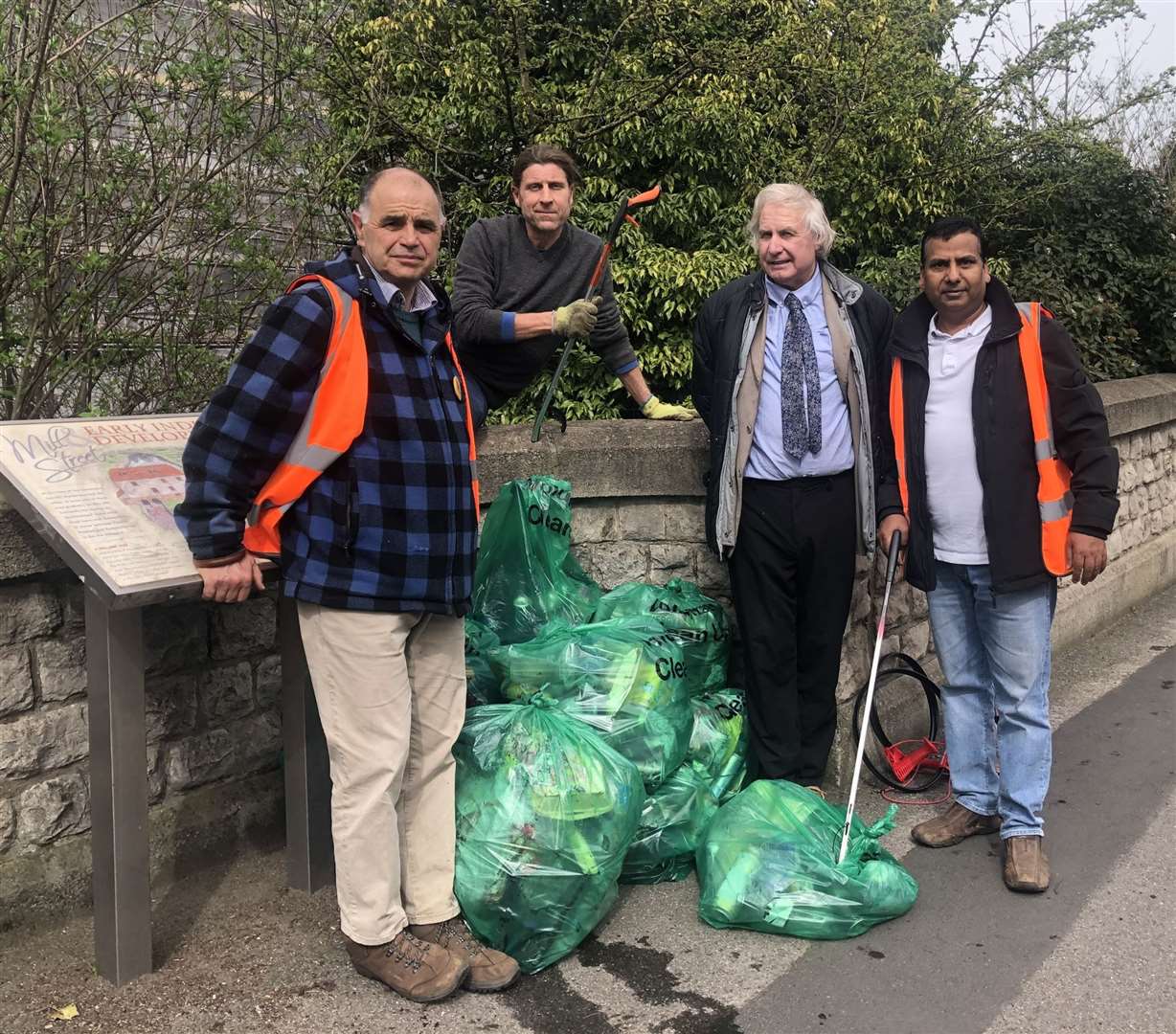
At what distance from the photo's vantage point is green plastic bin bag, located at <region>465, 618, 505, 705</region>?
11.4 feet

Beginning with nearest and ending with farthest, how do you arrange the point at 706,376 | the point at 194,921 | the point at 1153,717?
the point at 194,921 → the point at 706,376 → the point at 1153,717

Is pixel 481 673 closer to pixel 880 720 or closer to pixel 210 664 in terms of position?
pixel 210 664

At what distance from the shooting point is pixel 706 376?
149 inches

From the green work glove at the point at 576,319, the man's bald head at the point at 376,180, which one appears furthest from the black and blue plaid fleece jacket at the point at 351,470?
the green work glove at the point at 576,319

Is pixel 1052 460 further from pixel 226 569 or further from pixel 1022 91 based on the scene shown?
pixel 1022 91

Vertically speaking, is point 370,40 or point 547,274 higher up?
point 370,40

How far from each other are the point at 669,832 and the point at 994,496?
57.3 inches

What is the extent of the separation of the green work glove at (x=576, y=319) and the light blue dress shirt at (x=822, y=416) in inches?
25.2

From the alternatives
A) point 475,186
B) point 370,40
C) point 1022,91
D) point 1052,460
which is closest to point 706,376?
point 1052,460

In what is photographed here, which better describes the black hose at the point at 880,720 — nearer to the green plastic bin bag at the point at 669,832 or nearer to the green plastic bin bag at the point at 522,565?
the green plastic bin bag at the point at 669,832

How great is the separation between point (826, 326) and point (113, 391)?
291cm

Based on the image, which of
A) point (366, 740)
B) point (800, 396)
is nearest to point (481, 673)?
point (366, 740)

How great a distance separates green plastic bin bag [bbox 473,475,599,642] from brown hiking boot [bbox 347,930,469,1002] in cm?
111

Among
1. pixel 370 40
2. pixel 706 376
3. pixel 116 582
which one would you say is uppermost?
pixel 370 40
